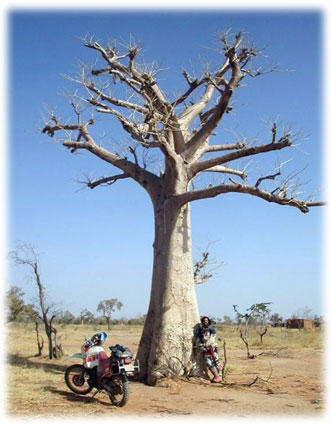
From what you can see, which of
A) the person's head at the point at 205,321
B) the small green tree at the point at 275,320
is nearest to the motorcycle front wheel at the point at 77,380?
the person's head at the point at 205,321

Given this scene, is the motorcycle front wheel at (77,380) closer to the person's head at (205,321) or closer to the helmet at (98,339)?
the helmet at (98,339)

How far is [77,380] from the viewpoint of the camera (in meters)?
5.82

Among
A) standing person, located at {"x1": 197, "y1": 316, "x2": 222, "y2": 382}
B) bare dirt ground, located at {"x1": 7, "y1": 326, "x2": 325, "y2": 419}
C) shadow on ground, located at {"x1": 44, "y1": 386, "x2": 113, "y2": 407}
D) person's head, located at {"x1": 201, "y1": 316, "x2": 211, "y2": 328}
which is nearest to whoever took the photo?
bare dirt ground, located at {"x1": 7, "y1": 326, "x2": 325, "y2": 419}

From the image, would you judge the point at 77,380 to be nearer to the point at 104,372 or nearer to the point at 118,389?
the point at 104,372

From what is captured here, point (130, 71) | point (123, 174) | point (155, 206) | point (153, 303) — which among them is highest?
point (130, 71)

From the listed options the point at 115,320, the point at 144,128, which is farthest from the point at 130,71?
the point at 115,320

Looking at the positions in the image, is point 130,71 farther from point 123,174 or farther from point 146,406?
point 146,406

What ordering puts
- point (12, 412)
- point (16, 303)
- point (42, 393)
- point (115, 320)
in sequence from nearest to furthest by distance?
point (12, 412), point (42, 393), point (16, 303), point (115, 320)

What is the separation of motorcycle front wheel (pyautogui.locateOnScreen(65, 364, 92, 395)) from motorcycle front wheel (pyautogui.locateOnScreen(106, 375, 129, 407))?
42 centimetres

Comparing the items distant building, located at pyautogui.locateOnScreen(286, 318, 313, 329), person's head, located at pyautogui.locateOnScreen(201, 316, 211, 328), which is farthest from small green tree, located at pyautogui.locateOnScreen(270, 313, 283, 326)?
person's head, located at pyautogui.locateOnScreen(201, 316, 211, 328)

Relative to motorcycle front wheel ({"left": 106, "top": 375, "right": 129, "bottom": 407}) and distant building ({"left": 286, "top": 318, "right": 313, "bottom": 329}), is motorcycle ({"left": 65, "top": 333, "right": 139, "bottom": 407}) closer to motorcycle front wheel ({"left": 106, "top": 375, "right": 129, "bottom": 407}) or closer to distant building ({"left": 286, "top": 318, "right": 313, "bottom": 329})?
motorcycle front wheel ({"left": 106, "top": 375, "right": 129, "bottom": 407})

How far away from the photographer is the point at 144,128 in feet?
25.2

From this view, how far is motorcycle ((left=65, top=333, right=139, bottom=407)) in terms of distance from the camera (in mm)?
5379

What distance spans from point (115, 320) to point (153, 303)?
3137cm
